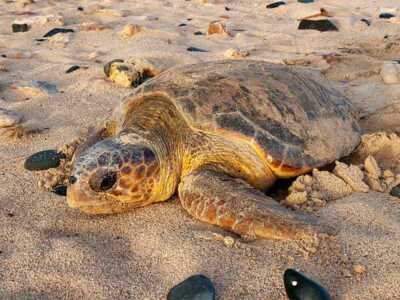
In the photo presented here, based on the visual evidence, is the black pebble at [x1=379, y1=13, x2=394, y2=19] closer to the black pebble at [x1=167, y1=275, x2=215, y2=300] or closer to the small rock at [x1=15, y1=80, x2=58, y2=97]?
the small rock at [x1=15, y1=80, x2=58, y2=97]

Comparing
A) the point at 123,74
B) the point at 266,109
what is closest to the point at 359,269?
the point at 266,109

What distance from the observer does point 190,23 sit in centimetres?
611

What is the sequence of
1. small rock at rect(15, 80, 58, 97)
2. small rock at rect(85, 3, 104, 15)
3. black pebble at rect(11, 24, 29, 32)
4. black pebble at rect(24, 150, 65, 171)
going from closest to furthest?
black pebble at rect(24, 150, 65, 171), small rock at rect(15, 80, 58, 97), black pebble at rect(11, 24, 29, 32), small rock at rect(85, 3, 104, 15)

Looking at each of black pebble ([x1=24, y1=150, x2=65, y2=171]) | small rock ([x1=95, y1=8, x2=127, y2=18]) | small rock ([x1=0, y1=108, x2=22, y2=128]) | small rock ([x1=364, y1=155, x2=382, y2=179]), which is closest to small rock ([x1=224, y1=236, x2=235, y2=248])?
small rock ([x1=364, y1=155, x2=382, y2=179])

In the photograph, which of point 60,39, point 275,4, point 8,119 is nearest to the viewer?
point 8,119

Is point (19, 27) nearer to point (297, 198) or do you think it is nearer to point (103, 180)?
point (103, 180)

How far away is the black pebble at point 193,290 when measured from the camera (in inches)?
57.6

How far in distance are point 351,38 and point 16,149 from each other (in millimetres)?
3999

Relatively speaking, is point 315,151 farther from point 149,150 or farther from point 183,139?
point 149,150

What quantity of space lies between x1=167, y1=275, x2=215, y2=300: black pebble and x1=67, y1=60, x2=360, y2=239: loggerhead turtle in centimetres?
39

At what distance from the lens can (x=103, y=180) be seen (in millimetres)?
1990

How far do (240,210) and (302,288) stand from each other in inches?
20.4

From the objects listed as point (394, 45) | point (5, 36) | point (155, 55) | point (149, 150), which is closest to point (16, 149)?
point (149, 150)

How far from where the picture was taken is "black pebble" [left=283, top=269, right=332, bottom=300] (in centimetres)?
141
